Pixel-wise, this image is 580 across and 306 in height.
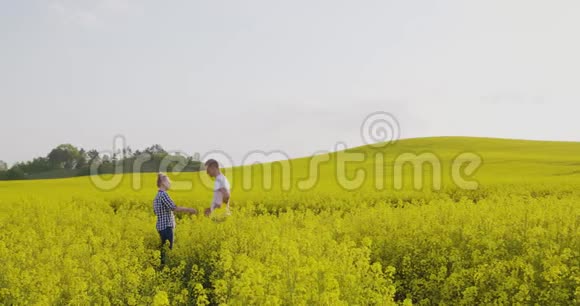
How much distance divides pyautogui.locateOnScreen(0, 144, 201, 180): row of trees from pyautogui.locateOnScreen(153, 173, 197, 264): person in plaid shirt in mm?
38088

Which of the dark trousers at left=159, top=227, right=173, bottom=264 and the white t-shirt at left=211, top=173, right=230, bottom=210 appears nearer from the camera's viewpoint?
the dark trousers at left=159, top=227, right=173, bottom=264

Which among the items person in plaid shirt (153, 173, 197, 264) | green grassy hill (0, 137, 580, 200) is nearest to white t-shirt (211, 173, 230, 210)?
person in plaid shirt (153, 173, 197, 264)

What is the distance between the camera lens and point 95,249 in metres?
9.52

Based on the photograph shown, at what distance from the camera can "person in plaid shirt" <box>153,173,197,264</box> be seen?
30.5 feet

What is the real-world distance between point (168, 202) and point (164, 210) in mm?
199

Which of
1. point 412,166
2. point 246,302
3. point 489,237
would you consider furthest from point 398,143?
point 246,302

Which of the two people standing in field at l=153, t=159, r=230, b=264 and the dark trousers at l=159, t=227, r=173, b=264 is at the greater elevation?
the two people standing in field at l=153, t=159, r=230, b=264

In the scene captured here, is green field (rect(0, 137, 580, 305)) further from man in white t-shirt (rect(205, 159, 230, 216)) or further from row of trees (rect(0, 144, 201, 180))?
row of trees (rect(0, 144, 201, 180))

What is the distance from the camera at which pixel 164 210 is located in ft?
31.0

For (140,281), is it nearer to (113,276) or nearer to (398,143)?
(113,276)

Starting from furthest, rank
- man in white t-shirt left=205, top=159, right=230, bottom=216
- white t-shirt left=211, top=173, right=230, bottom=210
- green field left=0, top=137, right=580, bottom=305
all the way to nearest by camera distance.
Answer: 1. white t-shirt left=211, top=173, right=230, bottom=210
2. man in white t-shirt left=205, top=159, right=230, bottom=216
3. green field left=0, top=137, right=580, bottom=305

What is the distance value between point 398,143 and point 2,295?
43721 mm

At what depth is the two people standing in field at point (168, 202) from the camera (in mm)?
9305

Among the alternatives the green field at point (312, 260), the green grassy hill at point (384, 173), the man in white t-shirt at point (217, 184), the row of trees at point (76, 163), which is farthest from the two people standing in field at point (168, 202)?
the row of trees at point (76, 163)
